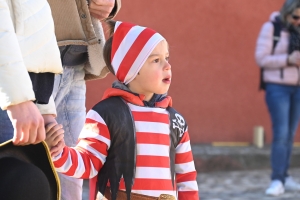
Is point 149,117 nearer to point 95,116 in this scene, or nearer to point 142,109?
point 142,109

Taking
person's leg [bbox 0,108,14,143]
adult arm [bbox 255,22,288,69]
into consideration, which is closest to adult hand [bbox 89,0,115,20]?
person's leg [bbox 0,108,14,143]

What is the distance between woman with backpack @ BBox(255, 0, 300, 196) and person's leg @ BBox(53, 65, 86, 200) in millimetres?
3247

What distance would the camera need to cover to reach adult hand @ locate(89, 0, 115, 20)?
11.6 feet

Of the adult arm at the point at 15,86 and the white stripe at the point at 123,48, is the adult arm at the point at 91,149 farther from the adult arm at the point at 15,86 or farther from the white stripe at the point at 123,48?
the adult arm at the point at 15,86

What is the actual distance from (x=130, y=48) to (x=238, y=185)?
424 cm

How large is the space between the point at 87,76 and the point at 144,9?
14.1 feet

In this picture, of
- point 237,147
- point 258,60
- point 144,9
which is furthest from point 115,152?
point 237,147

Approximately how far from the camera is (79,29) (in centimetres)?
339

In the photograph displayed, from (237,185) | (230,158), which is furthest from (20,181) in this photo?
(230,158)

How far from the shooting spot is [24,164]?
2332 mm

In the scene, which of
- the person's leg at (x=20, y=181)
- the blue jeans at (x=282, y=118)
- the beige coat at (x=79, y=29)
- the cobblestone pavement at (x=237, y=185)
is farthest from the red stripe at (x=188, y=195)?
the blue jeans at (x=282, y=118)

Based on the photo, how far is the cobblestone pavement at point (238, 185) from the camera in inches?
261

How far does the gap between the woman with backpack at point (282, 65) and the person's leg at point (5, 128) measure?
14.2ft

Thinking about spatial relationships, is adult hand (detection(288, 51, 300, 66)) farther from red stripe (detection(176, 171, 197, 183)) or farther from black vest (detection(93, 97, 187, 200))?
black vest (detection(93, 97, 187, 200))
